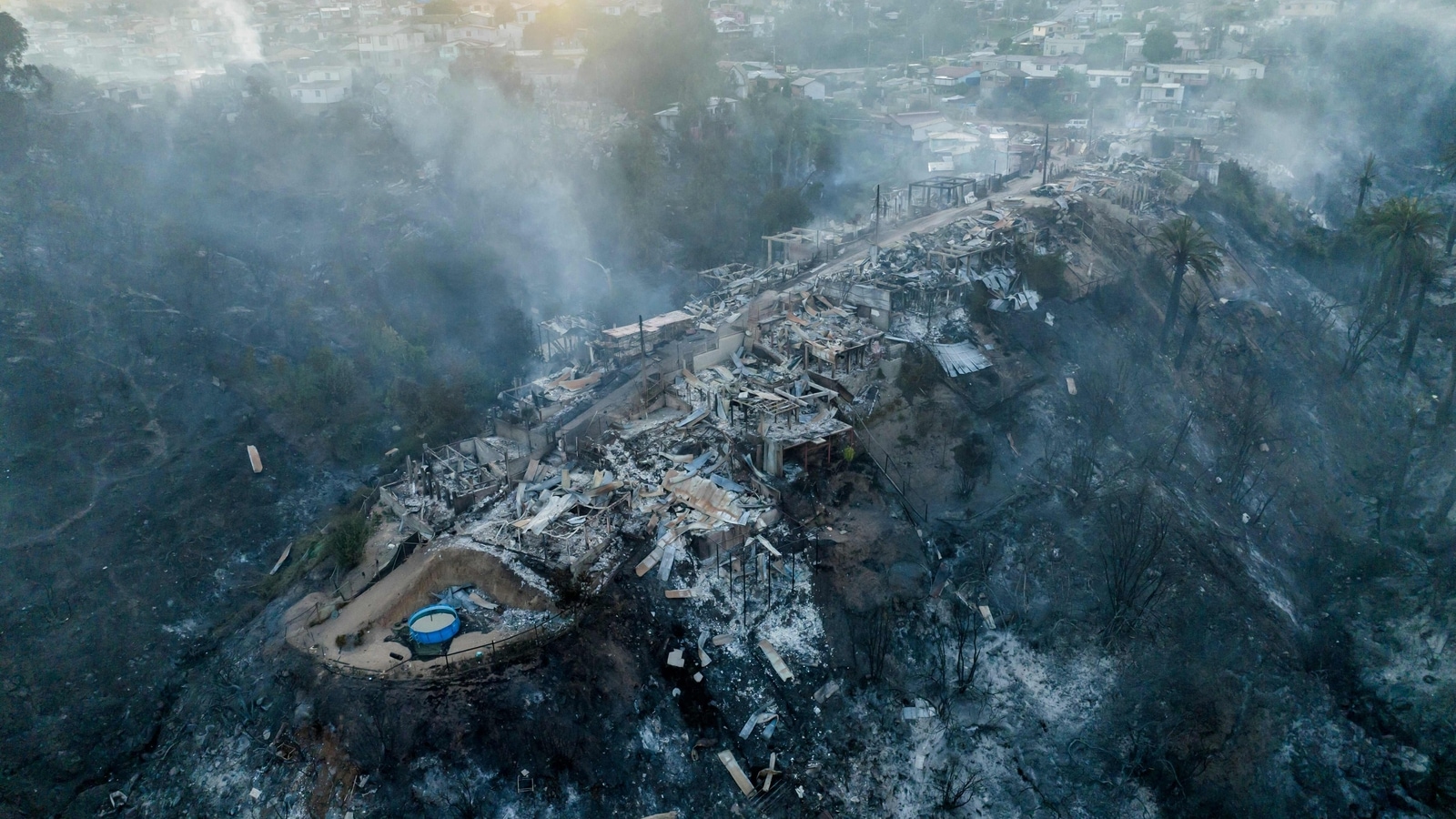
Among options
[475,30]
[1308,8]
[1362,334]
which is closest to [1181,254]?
[1362,334]

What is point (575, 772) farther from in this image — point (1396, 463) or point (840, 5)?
point (840, 5)

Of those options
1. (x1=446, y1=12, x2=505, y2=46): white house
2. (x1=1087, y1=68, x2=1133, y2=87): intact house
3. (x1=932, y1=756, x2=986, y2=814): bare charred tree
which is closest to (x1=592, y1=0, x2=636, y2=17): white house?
(x1=446, y1=12, x2=505, y2=46): white house

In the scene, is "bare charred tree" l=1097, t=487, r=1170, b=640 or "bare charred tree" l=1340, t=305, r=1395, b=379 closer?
"bare charred tree" l=1097, t=487, r=1170, b=640

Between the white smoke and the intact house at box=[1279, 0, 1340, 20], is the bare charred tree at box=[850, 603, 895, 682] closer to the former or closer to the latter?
the white smoke

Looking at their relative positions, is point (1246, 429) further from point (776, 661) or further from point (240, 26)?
point (240, 26)

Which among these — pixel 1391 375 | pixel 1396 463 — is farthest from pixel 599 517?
pixel 1391 375

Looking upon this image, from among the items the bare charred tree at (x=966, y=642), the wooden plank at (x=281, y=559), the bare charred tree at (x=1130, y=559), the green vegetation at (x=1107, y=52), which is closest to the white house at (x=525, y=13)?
the green vegetation at (x=1107, y=52)
